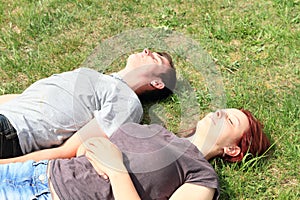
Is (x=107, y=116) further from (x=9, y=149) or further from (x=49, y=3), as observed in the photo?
(x=49, y=3)

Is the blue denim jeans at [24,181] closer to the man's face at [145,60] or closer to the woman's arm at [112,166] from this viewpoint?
the woman's arm at [112,166]

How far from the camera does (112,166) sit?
2.68 m

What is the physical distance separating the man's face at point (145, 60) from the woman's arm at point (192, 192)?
3.91 ft

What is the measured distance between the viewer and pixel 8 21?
4.58 m

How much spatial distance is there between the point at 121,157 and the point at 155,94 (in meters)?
1.02

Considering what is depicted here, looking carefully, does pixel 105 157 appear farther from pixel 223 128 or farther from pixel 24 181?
pixel 223 128

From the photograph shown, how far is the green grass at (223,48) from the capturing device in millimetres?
3246

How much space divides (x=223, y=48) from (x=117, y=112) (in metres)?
1.47

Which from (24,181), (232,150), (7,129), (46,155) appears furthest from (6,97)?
(232,150)

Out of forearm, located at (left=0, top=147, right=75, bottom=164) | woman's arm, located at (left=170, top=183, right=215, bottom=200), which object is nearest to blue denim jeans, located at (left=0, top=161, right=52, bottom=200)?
forearm, located at (left=0, top=147, right=75, bottom=164)

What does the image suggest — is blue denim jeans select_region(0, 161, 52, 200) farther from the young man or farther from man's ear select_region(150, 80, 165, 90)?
man's ear select_region(150, 80, 165, 90)

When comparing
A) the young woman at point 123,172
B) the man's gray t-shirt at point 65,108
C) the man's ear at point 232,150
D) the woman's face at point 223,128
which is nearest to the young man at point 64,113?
the man's gray t-shirt at point 65,108

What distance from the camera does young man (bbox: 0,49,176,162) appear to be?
3.05m

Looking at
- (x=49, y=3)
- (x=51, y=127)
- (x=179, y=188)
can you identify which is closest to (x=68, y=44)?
(x=49, y=3)
